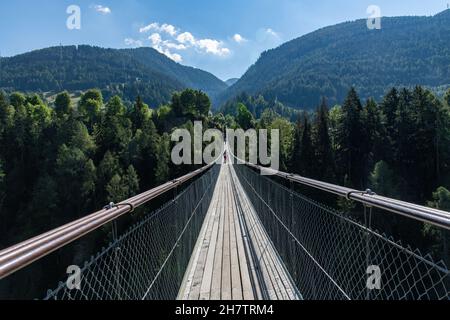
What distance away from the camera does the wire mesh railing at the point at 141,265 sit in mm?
1620

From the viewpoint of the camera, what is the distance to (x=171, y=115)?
2432 inches

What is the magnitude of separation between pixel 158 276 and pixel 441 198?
27.4 meters

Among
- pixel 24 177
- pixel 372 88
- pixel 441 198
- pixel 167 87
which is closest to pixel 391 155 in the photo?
pixel 441 198

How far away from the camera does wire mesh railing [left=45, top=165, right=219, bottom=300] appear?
63.8 inches

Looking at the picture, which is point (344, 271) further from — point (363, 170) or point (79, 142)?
point (79, 142)

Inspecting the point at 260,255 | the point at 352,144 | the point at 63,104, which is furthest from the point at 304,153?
the point at 63,104

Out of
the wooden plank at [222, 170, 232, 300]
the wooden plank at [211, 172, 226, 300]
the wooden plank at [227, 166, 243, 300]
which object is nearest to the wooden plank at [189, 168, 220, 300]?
the wooden plank at [211, 172, 226, 300]

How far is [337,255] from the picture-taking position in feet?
9.38

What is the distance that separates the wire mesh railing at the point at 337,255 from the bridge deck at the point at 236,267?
21cm
